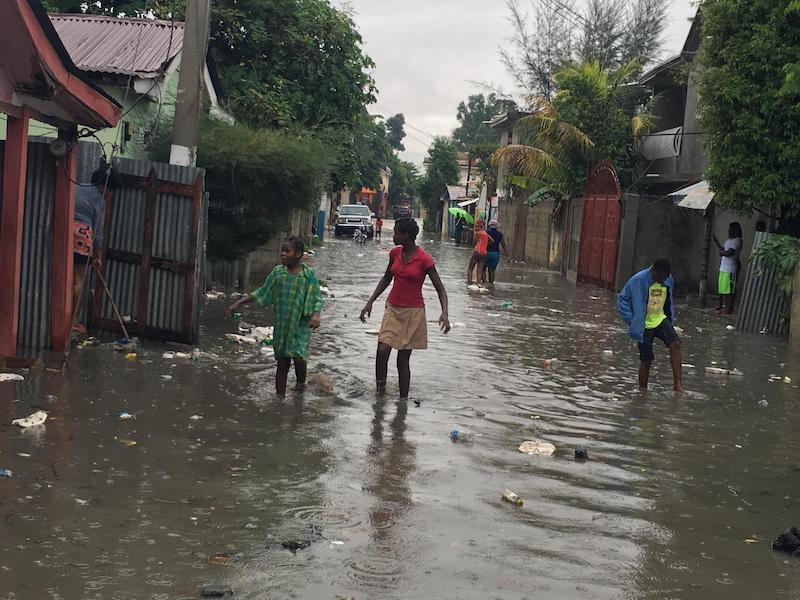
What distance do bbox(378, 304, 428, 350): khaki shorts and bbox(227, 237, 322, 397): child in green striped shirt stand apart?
742 mm

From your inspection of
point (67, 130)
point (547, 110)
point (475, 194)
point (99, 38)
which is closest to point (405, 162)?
point (475, 194)

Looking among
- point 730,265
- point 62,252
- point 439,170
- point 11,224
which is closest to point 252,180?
point 62,252

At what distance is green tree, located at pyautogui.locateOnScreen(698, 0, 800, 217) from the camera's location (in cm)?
1778

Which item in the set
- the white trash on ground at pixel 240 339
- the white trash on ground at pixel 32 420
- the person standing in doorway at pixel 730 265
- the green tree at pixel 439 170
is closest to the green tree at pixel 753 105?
the person standing in doorway at pixel 730 265

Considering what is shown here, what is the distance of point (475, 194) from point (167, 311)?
2436 inches

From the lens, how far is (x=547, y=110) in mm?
32375

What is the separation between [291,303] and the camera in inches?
352

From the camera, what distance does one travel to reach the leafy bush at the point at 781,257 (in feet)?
53.3

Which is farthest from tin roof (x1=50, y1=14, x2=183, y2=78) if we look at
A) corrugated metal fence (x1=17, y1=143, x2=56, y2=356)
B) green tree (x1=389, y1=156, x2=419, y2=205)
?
green tree (x1=389, y1=156, x2=419, y2=205)

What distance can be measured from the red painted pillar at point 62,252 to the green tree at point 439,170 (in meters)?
76.7

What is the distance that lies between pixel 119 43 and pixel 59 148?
10.1 m

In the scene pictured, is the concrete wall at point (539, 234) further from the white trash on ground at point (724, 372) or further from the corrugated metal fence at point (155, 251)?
the corrugated metal fence at point (155, 251)

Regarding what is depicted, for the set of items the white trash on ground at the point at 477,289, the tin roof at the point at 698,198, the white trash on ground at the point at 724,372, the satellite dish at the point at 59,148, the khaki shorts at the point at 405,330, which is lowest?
the white trash on ground at the point at 724,372

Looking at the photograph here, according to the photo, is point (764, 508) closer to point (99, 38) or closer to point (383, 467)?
point (383, 467)
